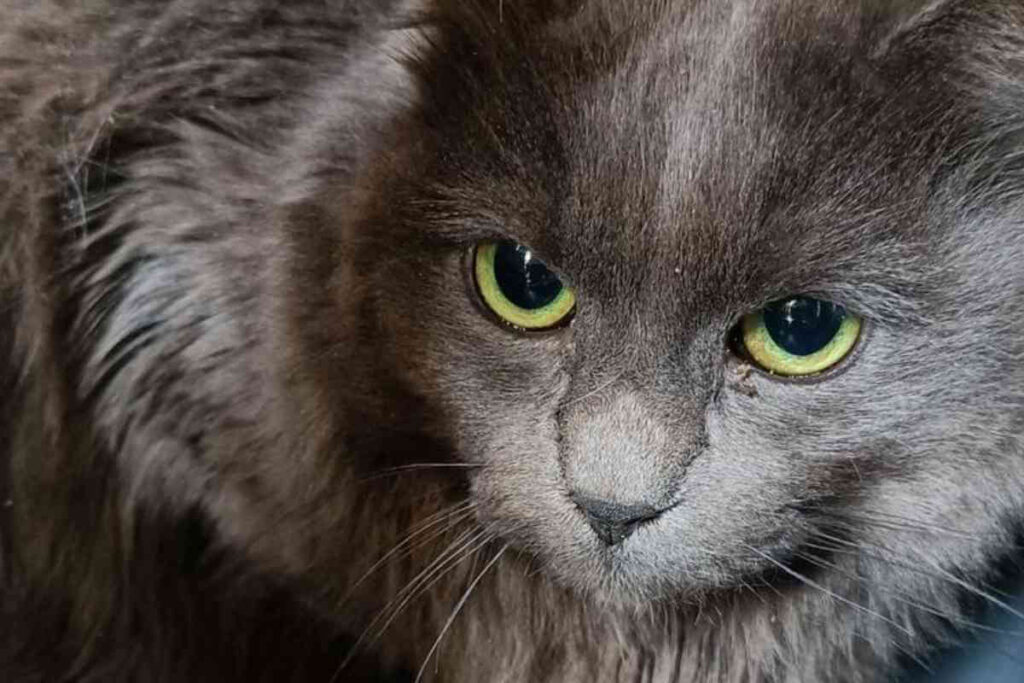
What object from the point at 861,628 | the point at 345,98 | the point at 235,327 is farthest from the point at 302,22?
the point at 861,628

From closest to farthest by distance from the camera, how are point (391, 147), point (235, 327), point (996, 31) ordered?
point (996, 31), point (391, 147), point (235, 327)

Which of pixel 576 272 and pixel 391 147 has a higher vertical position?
pixel 391 147

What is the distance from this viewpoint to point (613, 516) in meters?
1.07

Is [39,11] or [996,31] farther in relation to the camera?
[39,11]

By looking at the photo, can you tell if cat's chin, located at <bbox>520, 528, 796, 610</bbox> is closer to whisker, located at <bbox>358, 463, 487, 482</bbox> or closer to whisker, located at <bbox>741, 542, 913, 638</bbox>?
whisker, located at <bbox>741, 542, 913, 638</bbox>

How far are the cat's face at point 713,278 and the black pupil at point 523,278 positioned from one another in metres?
0.02

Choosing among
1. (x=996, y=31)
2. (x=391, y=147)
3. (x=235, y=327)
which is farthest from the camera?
(x=235, y=327)

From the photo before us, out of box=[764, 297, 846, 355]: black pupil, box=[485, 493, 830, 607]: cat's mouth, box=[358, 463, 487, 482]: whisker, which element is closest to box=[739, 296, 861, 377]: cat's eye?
box=[764, 297, 846, 355]: black pupil

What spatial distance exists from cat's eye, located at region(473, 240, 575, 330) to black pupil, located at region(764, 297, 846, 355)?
0.55ft

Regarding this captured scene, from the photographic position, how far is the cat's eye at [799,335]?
107 centimetres

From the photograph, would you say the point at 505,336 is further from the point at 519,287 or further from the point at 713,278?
the point at 713,278

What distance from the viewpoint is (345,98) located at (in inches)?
46.2

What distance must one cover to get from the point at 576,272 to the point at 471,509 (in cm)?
27

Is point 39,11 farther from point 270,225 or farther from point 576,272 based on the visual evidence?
point 576,272
